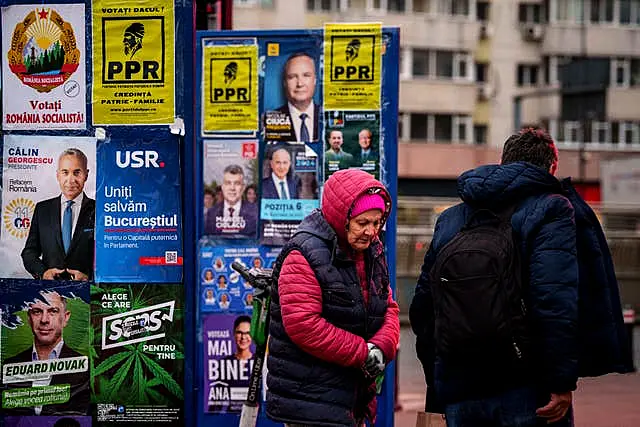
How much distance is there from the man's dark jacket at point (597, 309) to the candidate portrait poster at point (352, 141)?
6.25 ft

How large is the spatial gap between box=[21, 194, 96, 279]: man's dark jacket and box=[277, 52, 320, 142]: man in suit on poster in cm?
126

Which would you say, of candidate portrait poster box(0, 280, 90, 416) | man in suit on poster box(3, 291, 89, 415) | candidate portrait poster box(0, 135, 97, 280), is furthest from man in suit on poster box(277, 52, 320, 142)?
man in suit on poster box(3, 291, 89, 415)

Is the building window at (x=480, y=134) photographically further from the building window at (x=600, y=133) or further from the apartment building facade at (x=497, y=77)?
the building window at (x=600, y=133)

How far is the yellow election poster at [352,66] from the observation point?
5.82 meters

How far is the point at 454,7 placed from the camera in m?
42.9

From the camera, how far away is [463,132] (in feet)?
142

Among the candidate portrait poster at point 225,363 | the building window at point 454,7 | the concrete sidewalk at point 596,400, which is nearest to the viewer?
the candidate portrait poster at point 225,363

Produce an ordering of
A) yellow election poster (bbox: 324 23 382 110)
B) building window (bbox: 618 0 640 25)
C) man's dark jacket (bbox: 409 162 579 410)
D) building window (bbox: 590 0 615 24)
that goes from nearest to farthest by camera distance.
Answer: man's dark jacket (bbox: 409 162 579 410), yellow election poster (bbox: 324 23 382 110), building window (bbox: 590 0 615 24), building window (bbox: 618 0 640 25)

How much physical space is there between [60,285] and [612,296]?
3.28 metres

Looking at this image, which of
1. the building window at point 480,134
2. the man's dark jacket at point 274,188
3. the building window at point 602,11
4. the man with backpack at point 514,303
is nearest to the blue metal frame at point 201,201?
the man's dark jacket at point 274,188

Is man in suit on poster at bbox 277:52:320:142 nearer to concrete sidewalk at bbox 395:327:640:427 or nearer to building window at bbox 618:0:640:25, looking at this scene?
concrete sidewalk at bbox 395:327:640:427

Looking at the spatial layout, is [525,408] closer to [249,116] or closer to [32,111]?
[249,116]

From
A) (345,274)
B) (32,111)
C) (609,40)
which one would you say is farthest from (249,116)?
(609,40)

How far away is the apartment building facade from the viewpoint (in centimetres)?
4238
